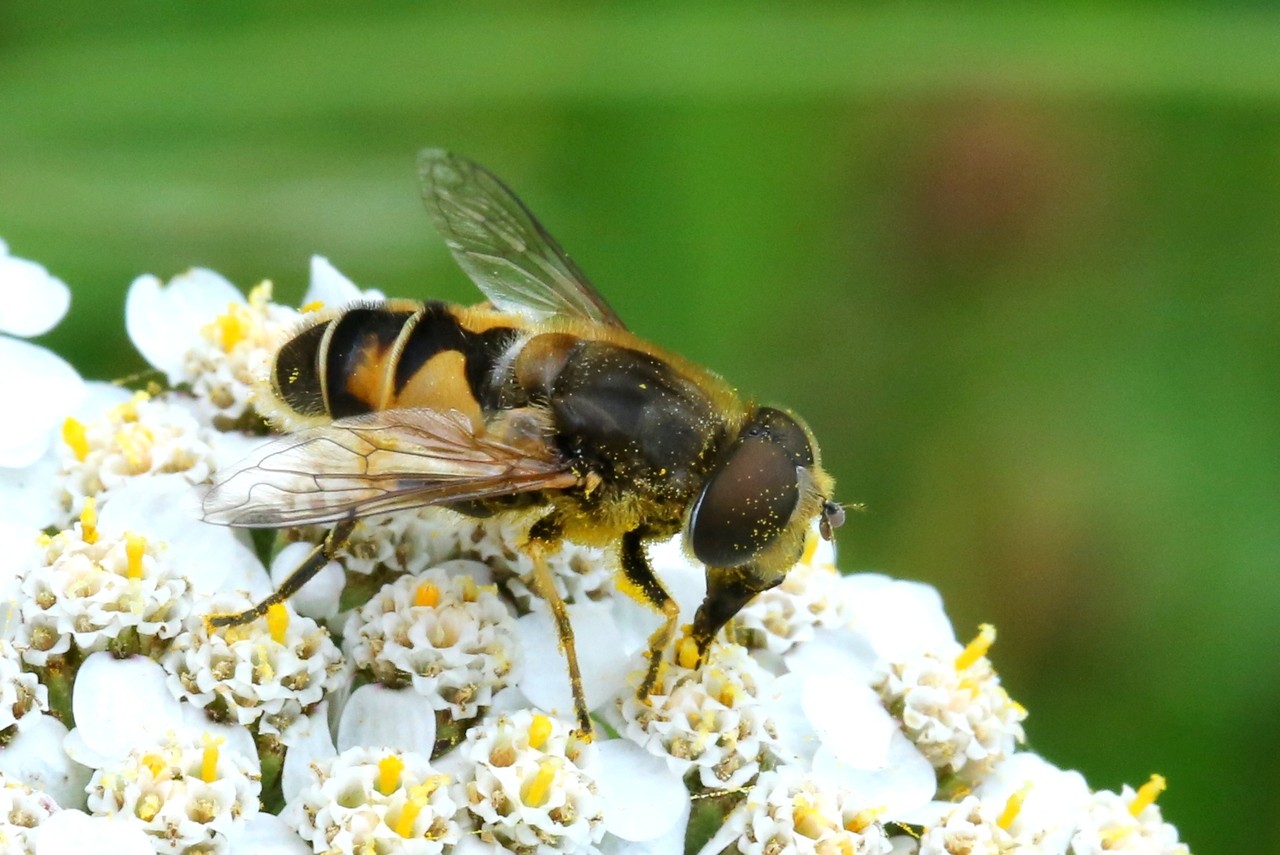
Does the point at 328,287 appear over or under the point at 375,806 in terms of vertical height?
over

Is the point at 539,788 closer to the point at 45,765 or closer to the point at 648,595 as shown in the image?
the point at 648,595

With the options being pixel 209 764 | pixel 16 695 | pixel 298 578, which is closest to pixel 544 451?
pixel 298 578

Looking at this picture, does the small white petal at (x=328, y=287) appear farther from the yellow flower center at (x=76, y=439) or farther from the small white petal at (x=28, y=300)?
the yellow flower center at (x=76, y=439)

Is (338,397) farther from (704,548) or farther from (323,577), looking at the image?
(704,548)

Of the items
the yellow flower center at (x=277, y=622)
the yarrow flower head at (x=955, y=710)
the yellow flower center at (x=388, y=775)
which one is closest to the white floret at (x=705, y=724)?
the yarrow flower head at (x=955, y=710)

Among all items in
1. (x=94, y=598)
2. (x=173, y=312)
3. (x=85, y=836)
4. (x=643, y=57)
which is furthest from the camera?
(x=643, y=57)

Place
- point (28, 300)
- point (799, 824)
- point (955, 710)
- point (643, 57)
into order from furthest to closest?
point (643, 57) < point (28, 300) < point (955, 710) < point (799, 824)

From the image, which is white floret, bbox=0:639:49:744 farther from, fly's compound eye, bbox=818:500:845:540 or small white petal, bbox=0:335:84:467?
fly's compound eye, bbox=818:500:845:540
